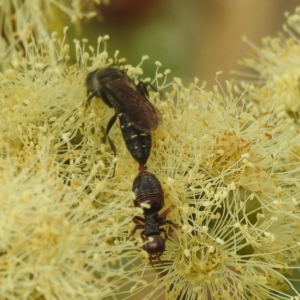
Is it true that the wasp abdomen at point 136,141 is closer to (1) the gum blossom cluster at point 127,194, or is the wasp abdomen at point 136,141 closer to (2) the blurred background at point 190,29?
(1) the gum blossom cluster at point 127,194

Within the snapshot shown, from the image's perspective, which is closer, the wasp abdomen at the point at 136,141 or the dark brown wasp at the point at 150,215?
the dark brown wasp at the point at 150,215

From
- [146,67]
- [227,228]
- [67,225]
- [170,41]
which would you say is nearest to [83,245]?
[67,225]

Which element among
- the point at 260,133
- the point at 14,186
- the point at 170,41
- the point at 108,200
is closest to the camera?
the point at 14,186

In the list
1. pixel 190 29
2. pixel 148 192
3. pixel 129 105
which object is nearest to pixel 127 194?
pixel 148 192

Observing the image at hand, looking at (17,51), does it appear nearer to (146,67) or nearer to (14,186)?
(14,186)

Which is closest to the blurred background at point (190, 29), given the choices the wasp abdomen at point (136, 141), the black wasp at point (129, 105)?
the black wasp at point (129, 105)

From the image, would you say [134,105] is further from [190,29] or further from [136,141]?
[190,29]

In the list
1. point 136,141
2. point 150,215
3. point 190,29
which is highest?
point 190,29
